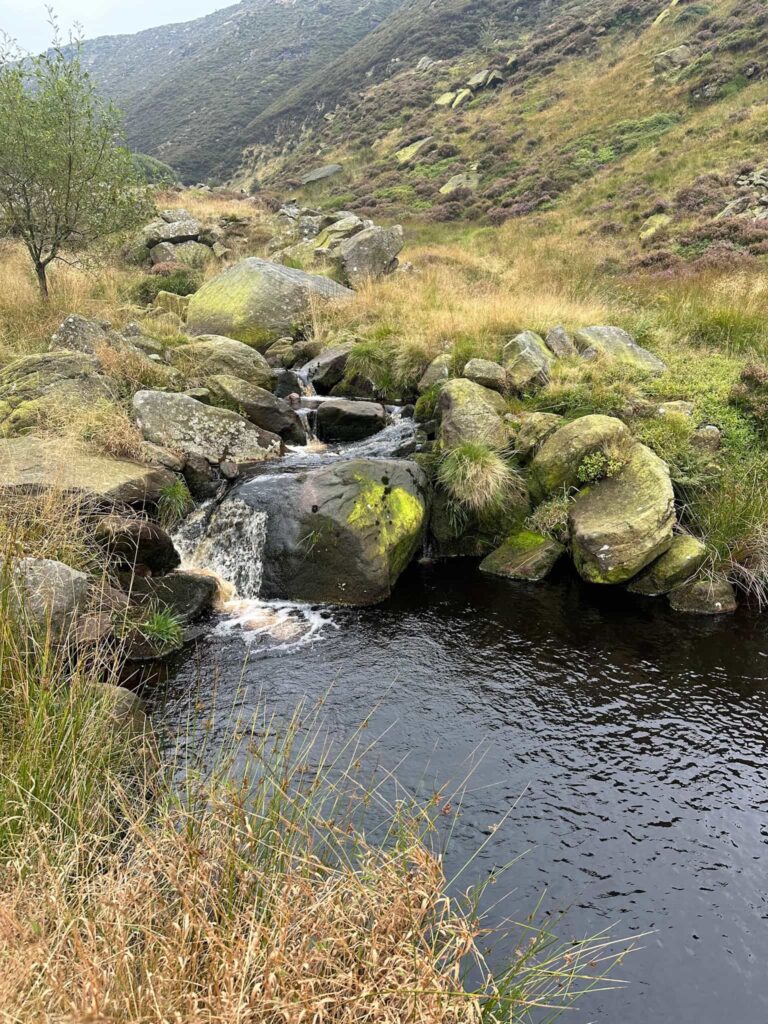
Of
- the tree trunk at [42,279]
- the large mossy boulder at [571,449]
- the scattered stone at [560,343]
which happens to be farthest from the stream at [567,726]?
the tree trunk at [42,279]

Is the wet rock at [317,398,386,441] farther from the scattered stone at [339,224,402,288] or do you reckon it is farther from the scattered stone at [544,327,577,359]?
the scattered stone at [339,224,402,288]

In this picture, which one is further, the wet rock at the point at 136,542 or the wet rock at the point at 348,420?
the wet rock at the point at 348,420

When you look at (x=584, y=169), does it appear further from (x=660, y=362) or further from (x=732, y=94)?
(x=660, y=362)

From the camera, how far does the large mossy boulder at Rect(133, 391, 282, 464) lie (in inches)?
351

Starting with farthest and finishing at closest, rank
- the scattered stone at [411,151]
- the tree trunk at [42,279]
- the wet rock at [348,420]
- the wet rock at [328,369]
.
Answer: the scattered stone at [411,151] < the tree trunk at [42,279] < the wet rock at [328,369] < the wet rock at [348,420]

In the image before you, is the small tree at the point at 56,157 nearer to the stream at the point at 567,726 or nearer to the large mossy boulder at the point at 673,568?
the stream at the point at 567,726

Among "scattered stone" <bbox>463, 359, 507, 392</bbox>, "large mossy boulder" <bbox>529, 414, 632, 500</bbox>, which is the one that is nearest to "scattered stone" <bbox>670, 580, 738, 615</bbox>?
"large mossy boulder" <bbox>529, 414, 632, 500</bbox>

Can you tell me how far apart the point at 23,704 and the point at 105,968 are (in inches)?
71.2

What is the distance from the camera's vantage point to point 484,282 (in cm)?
1617

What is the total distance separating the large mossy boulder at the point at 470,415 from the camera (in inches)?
355

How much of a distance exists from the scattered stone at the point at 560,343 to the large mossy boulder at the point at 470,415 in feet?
6.40

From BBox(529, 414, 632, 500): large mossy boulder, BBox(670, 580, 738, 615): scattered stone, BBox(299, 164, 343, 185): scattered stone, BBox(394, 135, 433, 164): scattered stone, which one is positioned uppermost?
BBox(299, 164, 343, 185): scattered stone

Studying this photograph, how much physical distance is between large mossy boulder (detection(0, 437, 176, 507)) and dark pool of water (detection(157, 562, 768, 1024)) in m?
2.16

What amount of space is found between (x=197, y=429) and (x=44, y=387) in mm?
2185
